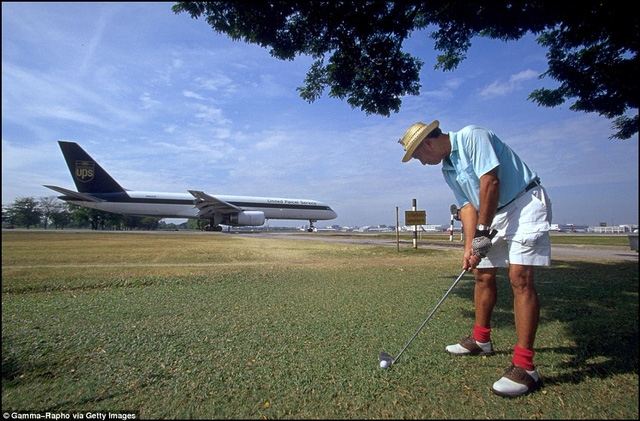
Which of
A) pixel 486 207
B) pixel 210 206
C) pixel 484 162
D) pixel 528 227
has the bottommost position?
pixel 528 227

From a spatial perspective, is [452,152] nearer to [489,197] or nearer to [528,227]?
[489,197]

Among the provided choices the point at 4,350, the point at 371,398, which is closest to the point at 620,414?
the point at 371,398

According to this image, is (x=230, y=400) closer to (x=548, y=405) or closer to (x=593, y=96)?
(x=548, y=405)

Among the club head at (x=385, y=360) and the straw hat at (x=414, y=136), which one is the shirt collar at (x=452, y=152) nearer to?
the straw hat at (x=414, y=136)

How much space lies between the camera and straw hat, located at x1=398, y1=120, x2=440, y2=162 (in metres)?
2.52

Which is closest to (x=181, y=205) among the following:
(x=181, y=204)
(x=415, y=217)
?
(x=181, y=204)

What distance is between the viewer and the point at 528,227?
2156mm

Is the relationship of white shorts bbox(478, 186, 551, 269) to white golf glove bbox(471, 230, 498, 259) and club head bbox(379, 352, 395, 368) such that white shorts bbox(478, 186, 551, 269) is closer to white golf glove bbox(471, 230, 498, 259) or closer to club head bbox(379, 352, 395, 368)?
white golf glove bbox(471, 230, 498, 259)

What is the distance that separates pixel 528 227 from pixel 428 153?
90 cm

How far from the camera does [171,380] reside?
212 centimetres

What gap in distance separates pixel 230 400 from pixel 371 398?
2.73 ft

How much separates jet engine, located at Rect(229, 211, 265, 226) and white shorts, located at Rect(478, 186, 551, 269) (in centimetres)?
3546

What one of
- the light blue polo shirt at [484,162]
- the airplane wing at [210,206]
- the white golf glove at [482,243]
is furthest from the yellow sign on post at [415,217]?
the airplane wing at [210,206]

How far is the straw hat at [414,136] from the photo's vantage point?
99.3 inches
